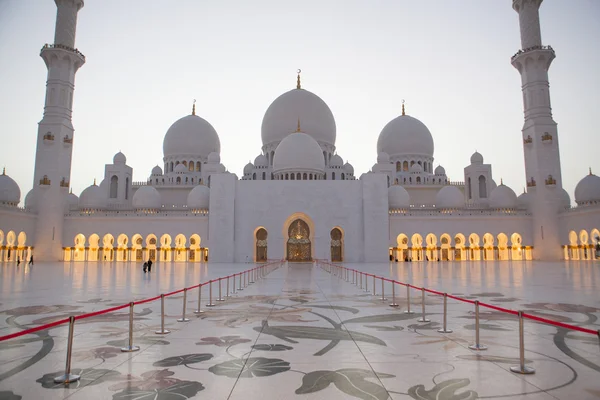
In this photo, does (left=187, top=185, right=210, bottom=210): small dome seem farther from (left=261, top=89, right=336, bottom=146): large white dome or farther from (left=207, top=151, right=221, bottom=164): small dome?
(left=261, top=89, right=336, bottom=146): large white dome

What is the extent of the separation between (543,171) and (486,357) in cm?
3208

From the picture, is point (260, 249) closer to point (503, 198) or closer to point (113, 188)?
point (113, 188)

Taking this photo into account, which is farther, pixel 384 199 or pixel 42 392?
pixel 384 199

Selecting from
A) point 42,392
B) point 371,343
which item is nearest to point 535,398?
point 371,343

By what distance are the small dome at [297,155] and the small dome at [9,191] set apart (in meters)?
18.9

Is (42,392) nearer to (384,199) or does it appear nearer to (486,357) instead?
(486,357)

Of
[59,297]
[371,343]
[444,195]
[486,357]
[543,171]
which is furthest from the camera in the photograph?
[444,195]

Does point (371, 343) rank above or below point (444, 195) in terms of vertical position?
below

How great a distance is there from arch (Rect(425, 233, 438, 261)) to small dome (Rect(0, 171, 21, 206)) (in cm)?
3008

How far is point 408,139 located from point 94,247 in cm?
2936

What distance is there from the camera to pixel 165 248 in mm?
33656

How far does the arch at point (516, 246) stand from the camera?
111 feet

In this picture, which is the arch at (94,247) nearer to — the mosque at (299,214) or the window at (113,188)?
the mosque at (299,214)

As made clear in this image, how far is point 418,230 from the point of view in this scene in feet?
111
